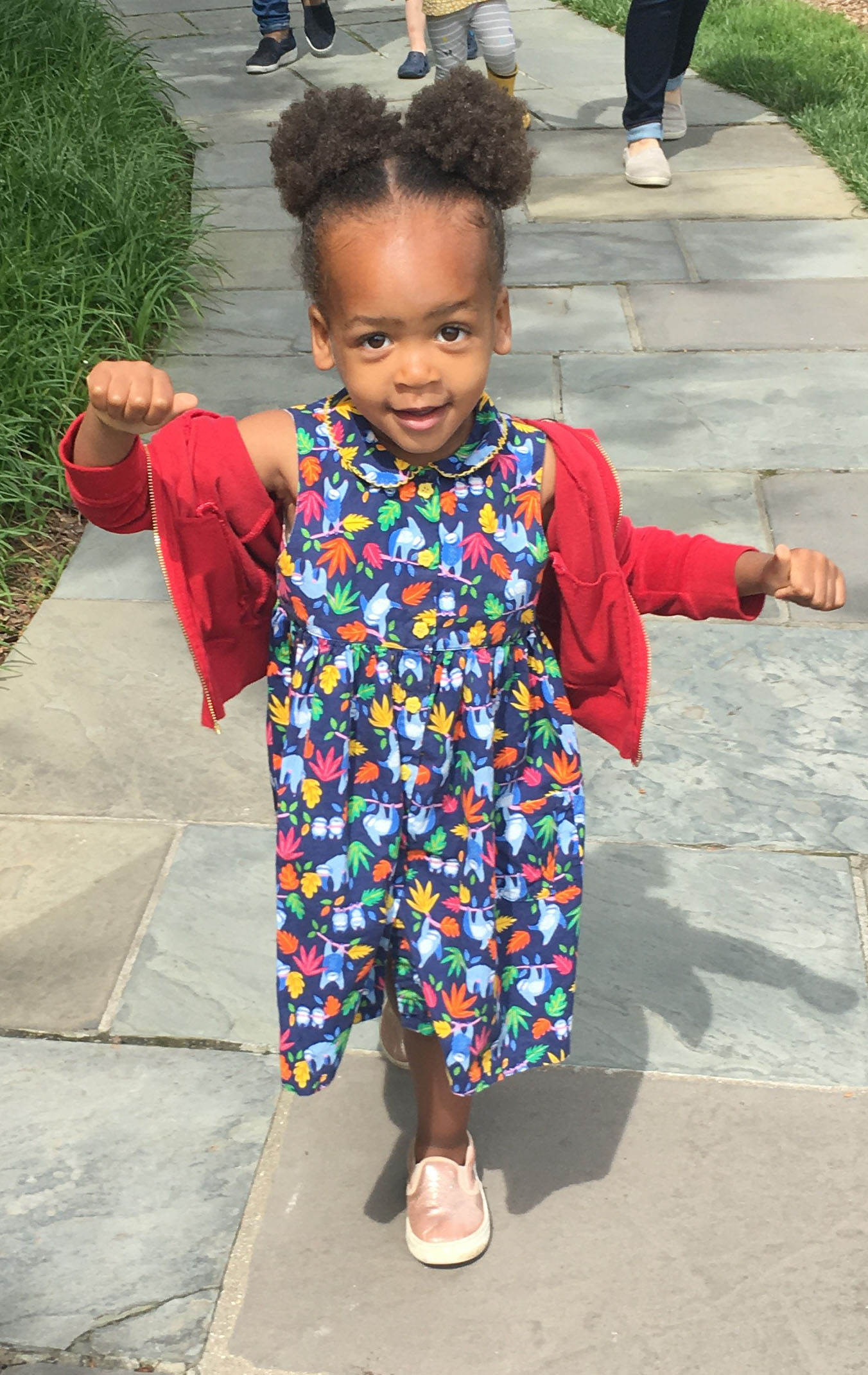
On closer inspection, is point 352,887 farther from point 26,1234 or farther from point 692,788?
point 692,788

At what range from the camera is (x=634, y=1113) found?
7.53 ft

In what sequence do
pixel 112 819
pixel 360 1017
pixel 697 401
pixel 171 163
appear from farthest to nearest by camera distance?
pixel 171 163, pixel 697 401, pixel 112 819, pixel 360 1017

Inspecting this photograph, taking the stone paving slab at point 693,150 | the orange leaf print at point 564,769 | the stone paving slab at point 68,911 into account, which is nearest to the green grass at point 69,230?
the stone paving slab at point 68,911

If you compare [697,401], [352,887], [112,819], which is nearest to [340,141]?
[352,887]

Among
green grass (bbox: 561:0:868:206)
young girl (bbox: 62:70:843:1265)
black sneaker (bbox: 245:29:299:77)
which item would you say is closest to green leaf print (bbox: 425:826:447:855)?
young girl (bbox: 62:70:843:1265)

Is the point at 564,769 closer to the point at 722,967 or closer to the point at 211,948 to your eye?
the point at 722,967

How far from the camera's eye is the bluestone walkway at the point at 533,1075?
1.99 meters

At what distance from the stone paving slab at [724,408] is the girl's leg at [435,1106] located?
95.3 inches

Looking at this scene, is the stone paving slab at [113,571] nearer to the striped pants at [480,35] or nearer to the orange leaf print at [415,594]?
the orange leaf print at [415,594]

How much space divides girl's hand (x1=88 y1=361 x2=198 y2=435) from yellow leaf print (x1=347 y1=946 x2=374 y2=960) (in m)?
0.70

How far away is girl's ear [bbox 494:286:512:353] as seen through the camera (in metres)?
1.76

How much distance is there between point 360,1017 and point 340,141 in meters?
1.10

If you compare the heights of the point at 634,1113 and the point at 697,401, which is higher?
the point at 634,1113

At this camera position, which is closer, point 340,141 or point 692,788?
point 340,141
